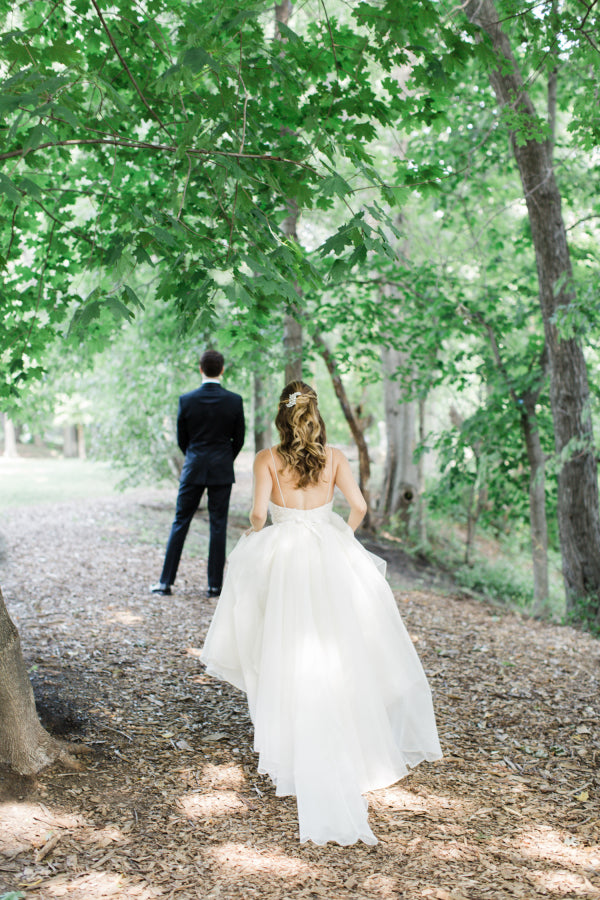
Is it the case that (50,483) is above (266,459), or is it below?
below

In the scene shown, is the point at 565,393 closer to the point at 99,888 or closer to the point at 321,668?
the point at 321,668

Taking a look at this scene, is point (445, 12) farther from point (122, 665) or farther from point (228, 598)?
point (122, 665)

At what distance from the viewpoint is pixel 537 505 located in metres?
9.05

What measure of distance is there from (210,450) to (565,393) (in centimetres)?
384

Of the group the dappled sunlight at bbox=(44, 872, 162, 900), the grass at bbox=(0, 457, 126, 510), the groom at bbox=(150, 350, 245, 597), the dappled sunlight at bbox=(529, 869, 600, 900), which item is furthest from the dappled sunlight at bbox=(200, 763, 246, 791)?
the grass at bbox=(0, 457, 126, 510)

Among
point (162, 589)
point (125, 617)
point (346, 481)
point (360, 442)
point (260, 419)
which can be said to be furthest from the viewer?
point (360, 442)

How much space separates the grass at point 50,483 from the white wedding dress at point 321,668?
9200 mm

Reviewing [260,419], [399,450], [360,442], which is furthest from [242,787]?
[399,450]

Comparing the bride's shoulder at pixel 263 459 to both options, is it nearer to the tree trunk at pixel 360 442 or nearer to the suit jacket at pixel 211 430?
the suit jacket at pixel 211 430

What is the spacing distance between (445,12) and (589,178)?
4035mm

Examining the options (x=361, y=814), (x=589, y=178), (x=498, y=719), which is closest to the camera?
(x=361, y=814)

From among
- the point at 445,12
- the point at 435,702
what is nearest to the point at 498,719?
the point at 435,702

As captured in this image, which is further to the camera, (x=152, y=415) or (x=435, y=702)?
(x=152, y=415)

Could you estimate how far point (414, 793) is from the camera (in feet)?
11.6
